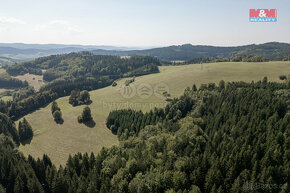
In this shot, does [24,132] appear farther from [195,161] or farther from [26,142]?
[195,161]

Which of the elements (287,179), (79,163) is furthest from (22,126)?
(287,179)

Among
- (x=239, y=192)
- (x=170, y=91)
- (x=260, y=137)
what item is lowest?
(x=239, y=192)

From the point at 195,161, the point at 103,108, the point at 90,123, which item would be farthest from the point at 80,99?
the point at 195,161

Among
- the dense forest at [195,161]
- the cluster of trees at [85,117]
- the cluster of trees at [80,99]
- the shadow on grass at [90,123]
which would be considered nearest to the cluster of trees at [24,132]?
the dense forest at [195,161]

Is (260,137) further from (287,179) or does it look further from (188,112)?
(188,112)

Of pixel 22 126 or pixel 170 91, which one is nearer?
pixel 22 126

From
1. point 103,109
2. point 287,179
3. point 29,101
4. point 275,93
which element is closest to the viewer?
point 287,179

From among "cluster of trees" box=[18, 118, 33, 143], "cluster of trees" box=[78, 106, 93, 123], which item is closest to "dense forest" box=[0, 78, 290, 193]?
"cluster of trees" box=[18, 118, 33, 143]
